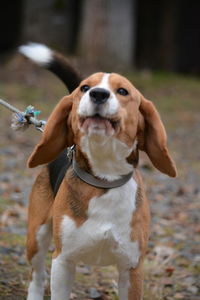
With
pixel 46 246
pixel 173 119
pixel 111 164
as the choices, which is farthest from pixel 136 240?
pixel 173 119

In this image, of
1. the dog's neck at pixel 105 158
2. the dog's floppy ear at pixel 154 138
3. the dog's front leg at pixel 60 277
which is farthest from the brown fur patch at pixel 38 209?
the dog's floppy ear at pixel 154 138

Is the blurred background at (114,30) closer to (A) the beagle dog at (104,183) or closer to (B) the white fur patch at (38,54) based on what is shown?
(B) the white fur patch at (38,54)

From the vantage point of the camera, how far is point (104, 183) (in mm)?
3619

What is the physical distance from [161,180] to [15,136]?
256 centimetres

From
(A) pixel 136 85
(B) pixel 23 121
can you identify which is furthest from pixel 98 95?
(A) pixel 136 85

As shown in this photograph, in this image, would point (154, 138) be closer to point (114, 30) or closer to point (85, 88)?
point (85, 88)

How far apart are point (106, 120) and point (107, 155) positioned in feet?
0.88

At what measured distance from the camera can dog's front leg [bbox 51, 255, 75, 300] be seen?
3.72m

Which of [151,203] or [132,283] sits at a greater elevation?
[132,283]

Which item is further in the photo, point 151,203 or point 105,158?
point 151,203

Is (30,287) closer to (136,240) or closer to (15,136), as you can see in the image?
(136,240)

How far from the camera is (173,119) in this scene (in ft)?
40.1

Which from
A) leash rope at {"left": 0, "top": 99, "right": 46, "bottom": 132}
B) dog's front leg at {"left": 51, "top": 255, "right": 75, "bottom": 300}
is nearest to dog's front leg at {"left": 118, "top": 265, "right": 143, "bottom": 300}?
dog's front leg at {"left": 51, "top": 255, "right": 75, "bottom": 300}

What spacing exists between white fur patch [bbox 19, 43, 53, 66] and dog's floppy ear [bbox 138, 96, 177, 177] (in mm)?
1005
